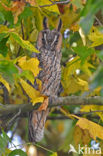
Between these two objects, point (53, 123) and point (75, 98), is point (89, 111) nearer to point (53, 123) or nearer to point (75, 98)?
point (75, 98)

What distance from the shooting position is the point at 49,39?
2.27 m

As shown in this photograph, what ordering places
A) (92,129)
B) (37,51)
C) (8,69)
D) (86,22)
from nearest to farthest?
(86,22)
(8,69)
(37,51)
(92,129)

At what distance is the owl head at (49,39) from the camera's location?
7.30 feet

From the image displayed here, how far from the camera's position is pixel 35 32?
2.26 metres

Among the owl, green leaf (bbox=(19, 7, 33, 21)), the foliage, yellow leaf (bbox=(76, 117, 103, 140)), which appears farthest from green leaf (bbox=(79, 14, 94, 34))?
the owl

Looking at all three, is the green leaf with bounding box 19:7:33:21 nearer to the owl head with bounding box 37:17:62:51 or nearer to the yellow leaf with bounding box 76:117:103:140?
the owl head with bounding box 37:17:62:51

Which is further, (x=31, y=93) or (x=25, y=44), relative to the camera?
(x=31, y=93)

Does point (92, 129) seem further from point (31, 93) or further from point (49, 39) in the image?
point (49, 39)

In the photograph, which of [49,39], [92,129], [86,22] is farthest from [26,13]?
[86,22]

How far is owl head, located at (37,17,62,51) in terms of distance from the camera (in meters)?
2.23

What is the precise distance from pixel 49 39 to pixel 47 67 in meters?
0.20

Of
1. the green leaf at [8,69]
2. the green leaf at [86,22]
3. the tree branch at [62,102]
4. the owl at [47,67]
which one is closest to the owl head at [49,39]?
the owl at [47,67]

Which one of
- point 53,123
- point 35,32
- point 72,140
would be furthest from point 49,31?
point 53,123

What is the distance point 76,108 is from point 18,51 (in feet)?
2.83
